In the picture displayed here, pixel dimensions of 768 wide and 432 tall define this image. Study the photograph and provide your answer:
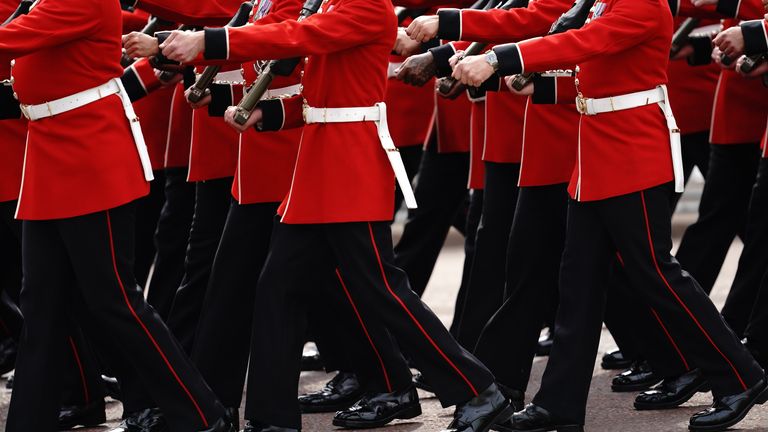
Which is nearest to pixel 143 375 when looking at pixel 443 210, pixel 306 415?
pixel 306 415

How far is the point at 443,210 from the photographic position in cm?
648

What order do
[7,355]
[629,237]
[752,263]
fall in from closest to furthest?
1. [629,237]
2. [752,263]
3. [7,355]

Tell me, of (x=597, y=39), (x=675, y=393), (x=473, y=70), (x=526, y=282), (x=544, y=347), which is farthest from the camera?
(x=544, y=347)

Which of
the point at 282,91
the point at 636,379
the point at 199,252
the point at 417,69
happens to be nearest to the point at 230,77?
the point at 282,91

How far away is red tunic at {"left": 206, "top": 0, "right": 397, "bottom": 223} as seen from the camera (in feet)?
15.9

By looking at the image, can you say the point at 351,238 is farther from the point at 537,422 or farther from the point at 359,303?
the point at 537,422

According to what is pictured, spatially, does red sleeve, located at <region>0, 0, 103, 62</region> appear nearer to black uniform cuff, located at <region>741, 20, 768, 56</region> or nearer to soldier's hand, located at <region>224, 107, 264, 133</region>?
soldier's hand, located at <region>224, 107, 264, 133</region>

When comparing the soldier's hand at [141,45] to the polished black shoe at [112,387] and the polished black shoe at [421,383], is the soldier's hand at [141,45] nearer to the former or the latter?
the polished black shoe at [112,387]

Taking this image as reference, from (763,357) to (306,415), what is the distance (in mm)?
1534

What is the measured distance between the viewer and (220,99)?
214 inches

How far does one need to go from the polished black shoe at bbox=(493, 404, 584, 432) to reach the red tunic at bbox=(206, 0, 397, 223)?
724mm

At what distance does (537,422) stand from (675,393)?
0.65 meters

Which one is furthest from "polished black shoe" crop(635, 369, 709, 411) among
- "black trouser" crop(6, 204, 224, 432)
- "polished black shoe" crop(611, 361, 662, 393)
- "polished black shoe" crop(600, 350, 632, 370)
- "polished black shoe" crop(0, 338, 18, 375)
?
"polished black shoe" crop(0, 338, 18, 375)

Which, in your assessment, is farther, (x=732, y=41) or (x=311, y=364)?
(x=311, y=364)
